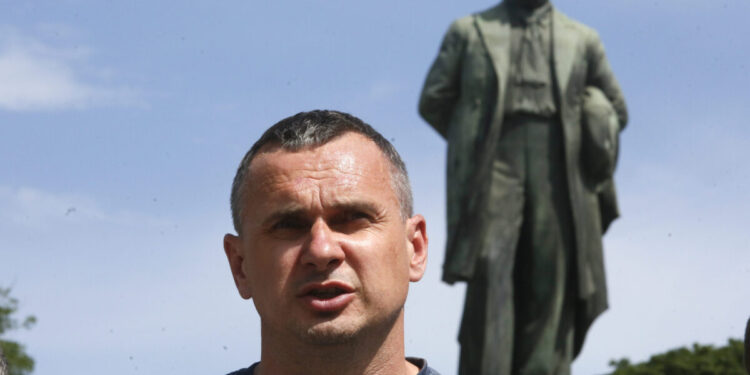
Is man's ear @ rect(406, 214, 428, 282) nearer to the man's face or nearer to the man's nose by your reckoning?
the man's face

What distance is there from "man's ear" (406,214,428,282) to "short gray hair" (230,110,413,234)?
0.02 metres

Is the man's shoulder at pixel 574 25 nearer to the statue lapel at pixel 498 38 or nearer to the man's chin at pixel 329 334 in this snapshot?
the statue lapel at pixel 498 38

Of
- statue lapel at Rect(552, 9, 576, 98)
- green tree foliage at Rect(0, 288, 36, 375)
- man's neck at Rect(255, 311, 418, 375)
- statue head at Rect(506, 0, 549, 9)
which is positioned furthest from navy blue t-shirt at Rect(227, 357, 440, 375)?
green tree foliage at Rect(0, 288, 36, 375)

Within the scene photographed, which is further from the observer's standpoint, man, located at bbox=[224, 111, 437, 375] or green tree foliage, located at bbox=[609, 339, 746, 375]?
green tree foliage, located at bbox=[609, 339, 746, 375]

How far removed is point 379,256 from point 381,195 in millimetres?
170

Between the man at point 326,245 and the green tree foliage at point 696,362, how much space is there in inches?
1381

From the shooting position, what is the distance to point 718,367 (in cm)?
3684

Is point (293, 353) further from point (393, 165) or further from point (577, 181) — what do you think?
point (577, 181)

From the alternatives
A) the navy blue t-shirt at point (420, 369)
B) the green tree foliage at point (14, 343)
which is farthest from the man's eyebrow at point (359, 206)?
the green tree foliage at point (14, 343)

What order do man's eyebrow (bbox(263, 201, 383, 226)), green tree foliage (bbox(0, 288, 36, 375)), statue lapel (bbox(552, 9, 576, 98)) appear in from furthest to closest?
green tree foliage (bbox(0, 288, 36, 375)), statue lapel (bbox(552, 9, 576, 98)), man's eyebrow (bbox(263, 201, 383, 226))

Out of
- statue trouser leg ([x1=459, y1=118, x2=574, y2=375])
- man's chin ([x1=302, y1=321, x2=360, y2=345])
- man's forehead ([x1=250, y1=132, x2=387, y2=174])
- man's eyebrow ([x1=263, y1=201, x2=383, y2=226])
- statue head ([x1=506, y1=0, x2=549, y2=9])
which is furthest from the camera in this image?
statue head ([x1=506, y1=0, x2=549, y2=9])

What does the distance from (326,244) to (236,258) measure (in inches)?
14.2

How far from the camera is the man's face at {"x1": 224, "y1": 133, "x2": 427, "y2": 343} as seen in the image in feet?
8.79

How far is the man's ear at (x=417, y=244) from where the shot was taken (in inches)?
115
